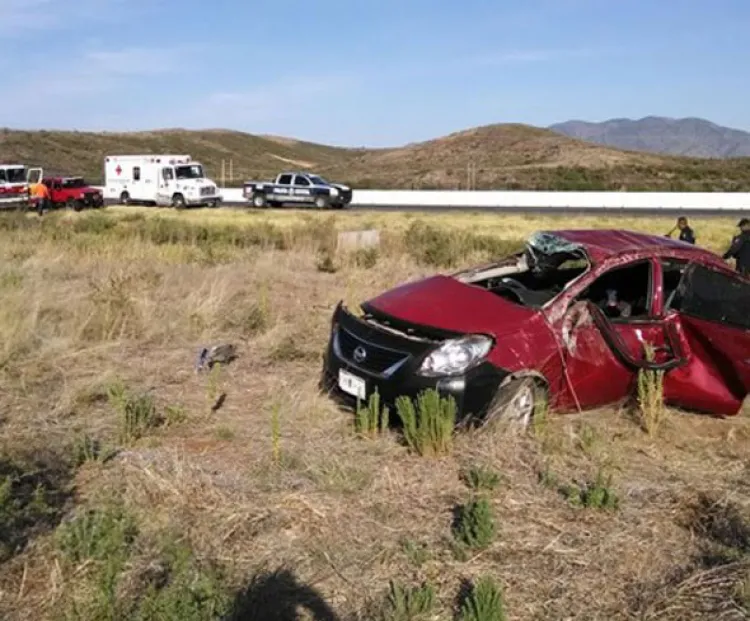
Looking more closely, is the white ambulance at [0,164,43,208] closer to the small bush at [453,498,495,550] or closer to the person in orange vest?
the person in orange vest

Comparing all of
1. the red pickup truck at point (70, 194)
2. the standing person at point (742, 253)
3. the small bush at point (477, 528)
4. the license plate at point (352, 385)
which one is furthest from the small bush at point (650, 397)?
the red pickup truck at point (70, 194)

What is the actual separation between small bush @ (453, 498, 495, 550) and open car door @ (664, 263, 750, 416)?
10.0ft

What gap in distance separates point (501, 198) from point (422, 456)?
44733mm

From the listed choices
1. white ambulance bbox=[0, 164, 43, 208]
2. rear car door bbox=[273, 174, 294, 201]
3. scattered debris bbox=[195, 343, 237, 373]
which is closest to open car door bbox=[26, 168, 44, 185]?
white ambulance bbox=[0, 164, 43, 208]

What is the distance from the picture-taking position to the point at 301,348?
9.84 meters

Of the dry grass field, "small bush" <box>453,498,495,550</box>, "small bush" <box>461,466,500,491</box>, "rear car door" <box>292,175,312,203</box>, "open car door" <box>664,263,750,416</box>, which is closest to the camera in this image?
the dry grass field

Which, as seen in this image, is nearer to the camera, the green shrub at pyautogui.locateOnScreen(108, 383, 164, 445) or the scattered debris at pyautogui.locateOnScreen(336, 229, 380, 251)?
the green shrub at pyautogui.locateOnScreen(108, 383, 164, 445)

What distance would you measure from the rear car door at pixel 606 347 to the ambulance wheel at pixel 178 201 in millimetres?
36500

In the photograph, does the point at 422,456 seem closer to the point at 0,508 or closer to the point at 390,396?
the point at 390,396

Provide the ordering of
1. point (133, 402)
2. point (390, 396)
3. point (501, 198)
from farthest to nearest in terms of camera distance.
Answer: point (501, 198), point (133, 402), point (390, 396)

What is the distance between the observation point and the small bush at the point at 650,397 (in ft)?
Result: 22.5

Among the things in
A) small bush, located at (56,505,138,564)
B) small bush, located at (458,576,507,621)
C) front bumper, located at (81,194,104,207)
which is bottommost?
front bumper, located at (81,194,104,207)

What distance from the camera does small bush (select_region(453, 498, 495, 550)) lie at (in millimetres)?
4652

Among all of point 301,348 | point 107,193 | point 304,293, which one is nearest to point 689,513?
point 301,348
